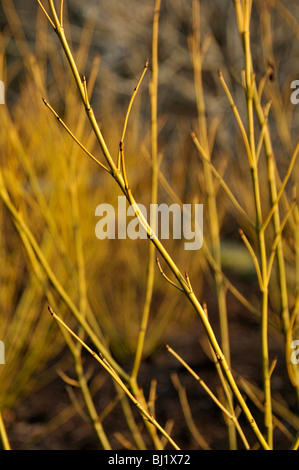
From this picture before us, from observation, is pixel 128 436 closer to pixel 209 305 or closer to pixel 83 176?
pixel 83 176

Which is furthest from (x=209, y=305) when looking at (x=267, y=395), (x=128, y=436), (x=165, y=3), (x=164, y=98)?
(x=165, y=3)

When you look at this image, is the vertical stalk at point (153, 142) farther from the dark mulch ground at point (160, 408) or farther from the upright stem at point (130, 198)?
the dark mulch ground at point (160, 408)

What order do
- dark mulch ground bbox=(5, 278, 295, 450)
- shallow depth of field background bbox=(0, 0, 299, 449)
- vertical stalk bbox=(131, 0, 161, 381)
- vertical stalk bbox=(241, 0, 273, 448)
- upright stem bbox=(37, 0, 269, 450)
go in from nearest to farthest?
upright stem bbox=(37, 0, 269, 450) → vertical stalk bbox=(241, 0, 273, 448) → vertical stalk bbox=(131, 0, 161, 381) → shallow depth of field background bbox=(0, 0, 299, 449) → dark mulch ground bbox=(5, 278, 295, 450)

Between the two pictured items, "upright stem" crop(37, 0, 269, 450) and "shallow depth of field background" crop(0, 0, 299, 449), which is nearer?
"upright stem" crop(37, 0, 269, 450)

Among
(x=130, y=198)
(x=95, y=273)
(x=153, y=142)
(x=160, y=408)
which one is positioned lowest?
(x=160, y=408)

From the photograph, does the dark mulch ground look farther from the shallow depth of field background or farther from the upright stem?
the upright stem

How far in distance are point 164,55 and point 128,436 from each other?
694cm

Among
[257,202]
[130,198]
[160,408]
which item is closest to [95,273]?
[160,408]

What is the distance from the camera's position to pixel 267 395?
124cm

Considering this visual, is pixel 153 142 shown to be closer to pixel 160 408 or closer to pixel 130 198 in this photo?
pixel 130 198

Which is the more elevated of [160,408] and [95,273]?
[95,273]

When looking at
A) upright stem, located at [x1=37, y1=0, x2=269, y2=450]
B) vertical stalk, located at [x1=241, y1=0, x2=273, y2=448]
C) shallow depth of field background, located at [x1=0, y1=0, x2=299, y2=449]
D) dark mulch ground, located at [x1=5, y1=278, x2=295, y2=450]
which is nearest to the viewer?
upright stem, located at [x1=37, y1=0, x2=269, y2=450]

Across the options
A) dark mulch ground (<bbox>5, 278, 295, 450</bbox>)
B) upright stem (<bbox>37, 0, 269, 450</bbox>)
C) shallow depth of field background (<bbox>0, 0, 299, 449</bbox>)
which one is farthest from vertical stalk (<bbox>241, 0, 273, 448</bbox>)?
dark mulch ground (<bbox>5, 278, 295, 450</bbox>)

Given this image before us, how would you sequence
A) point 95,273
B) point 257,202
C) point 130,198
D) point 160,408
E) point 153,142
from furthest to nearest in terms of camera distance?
1. point 95,273
2. point 160,408
3. point 153,142
4. point 257,202
5. point 130,198
